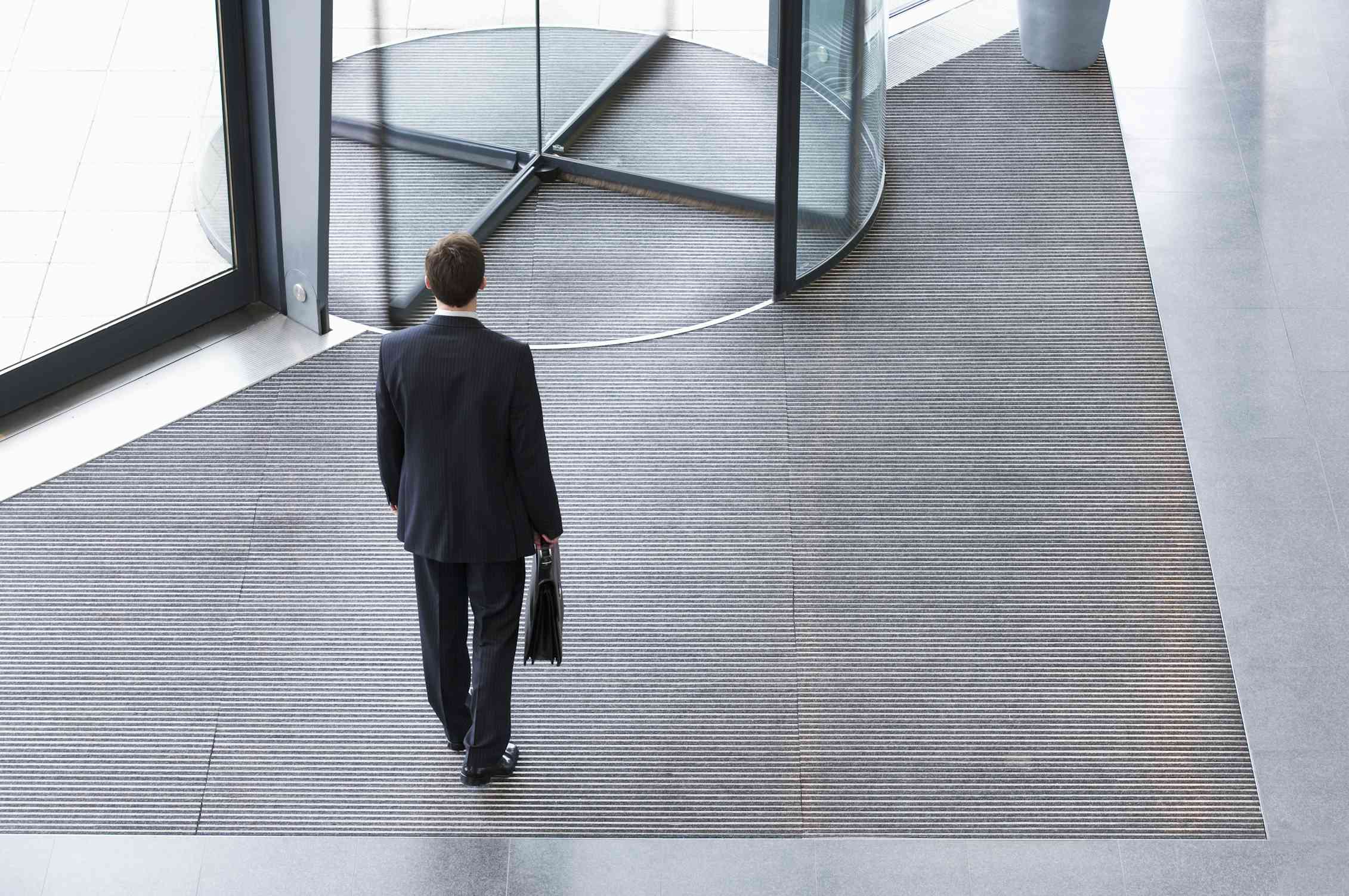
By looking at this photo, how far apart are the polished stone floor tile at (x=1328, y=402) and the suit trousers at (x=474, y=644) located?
2.84 metres

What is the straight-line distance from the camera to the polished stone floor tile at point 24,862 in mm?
3895

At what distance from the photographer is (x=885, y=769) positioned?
423cm

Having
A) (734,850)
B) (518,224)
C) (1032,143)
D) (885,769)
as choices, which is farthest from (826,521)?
(1032,143)

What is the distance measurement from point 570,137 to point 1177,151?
2462mm

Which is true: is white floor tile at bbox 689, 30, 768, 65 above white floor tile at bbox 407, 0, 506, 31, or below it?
below

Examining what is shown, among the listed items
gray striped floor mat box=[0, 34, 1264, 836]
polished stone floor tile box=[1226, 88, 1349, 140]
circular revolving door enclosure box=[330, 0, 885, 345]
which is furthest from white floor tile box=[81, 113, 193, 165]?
polished stone floor tile box=[1226, 88, 1349, 140]

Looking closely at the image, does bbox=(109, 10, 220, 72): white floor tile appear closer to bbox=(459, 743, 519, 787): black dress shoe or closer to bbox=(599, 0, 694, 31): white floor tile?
bbox=(599, 0, 694, 31): white floor tile

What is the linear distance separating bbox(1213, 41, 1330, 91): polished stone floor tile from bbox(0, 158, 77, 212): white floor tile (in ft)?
15.5

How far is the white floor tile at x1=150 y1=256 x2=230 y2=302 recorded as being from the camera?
18.4 feet

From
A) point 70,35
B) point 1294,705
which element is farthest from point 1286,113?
point 70,35

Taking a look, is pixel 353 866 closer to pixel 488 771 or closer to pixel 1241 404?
pixel 488 771

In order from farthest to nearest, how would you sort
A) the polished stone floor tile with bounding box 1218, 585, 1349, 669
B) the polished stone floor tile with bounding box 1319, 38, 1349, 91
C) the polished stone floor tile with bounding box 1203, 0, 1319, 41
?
the polished stone floor tile with bounding box 1203, 0, 1319, 41 < the polished stone floor tile with bounding box 1319, 38, 1349, 91 < the polished stone floor tile with bounding box 1218, 585, 1349, 669

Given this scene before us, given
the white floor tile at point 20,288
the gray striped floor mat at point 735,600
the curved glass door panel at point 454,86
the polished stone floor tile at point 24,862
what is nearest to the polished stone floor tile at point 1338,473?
the gray striped floor mat at point 735,600

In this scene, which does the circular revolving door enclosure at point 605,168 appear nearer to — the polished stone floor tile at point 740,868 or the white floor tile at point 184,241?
the white floor tile at point 184,241
